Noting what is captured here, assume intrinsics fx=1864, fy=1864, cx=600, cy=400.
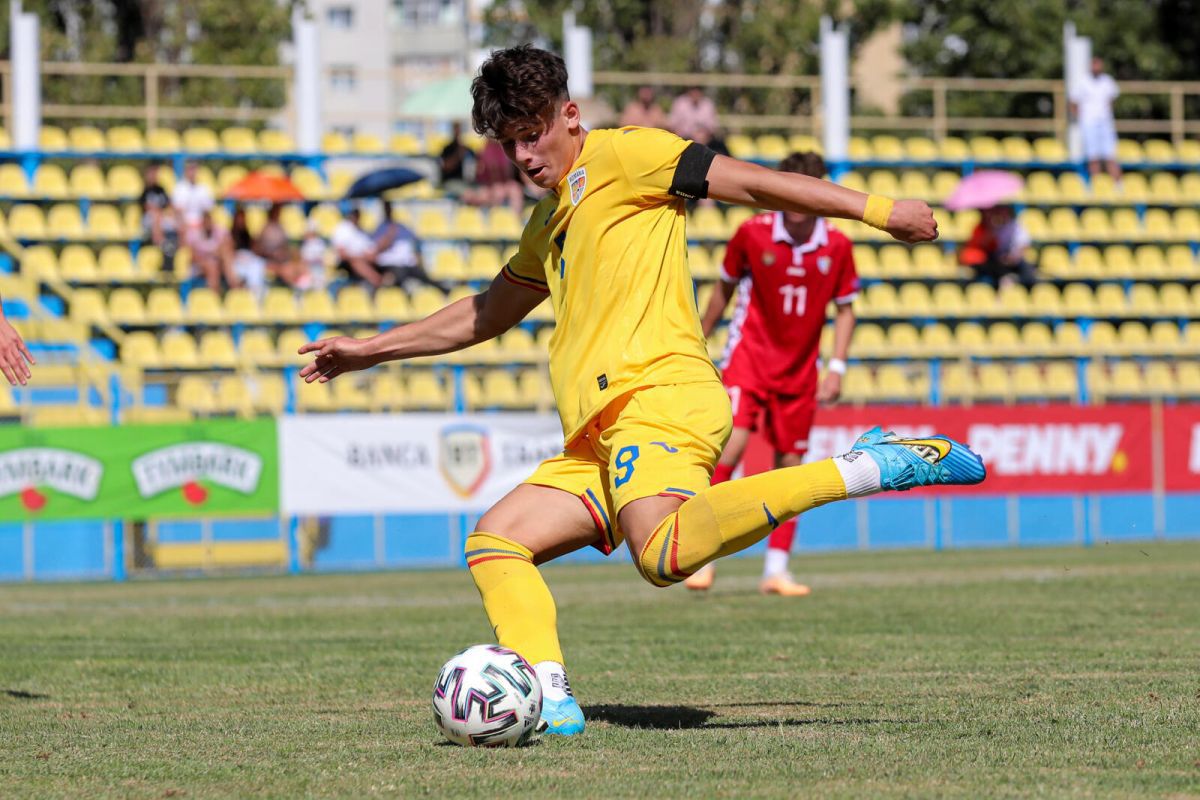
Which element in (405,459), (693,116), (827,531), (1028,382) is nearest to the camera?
(405,459)

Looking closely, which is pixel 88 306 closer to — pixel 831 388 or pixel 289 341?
pixel 289 341

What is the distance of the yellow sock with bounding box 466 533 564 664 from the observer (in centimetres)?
579

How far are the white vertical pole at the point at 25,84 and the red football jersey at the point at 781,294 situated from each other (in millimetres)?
14477

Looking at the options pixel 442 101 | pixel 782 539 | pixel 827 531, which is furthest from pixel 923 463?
pixel 442 101

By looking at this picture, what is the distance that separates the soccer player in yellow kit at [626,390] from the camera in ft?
17.9

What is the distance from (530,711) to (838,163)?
2083 centimetres

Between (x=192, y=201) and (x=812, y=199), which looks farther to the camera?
(x=192, y=201)

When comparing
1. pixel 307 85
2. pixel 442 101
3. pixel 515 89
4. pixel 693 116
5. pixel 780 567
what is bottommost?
pixel 780 567

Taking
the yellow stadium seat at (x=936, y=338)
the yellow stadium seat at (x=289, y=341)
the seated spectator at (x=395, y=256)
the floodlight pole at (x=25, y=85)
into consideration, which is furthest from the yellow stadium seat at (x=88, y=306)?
the yellow stadium seat at (x=936, y=338)

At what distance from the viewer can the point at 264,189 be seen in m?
22.2

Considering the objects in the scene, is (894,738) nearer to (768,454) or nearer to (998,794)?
(998,794)

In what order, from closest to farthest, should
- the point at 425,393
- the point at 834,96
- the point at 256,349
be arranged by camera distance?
the point at 425,393
the point at 256,349
the point at 834,96

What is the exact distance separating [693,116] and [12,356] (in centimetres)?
1846

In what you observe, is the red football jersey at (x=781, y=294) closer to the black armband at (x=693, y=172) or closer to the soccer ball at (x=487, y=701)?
the black armband at (x=693, y=172)
